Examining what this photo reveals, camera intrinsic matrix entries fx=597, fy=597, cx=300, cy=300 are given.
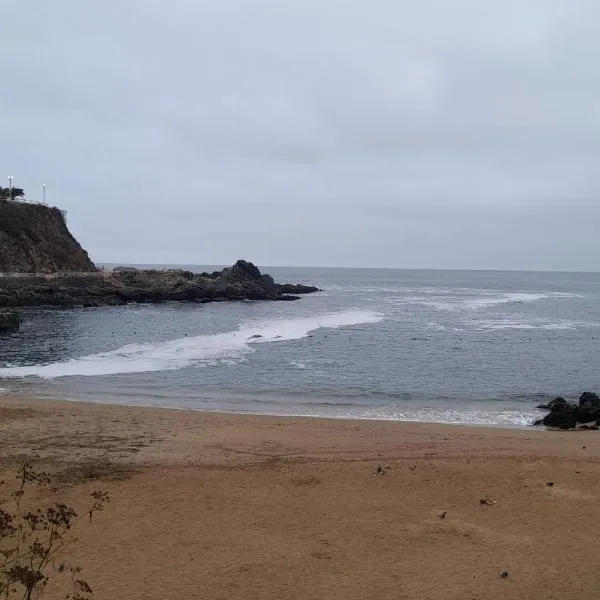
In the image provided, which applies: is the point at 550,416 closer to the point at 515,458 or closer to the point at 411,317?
the point at 515,458

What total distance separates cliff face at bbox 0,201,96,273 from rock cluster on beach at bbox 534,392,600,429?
60620 millimetres

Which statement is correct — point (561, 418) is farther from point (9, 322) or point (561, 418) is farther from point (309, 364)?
point (9, 322)

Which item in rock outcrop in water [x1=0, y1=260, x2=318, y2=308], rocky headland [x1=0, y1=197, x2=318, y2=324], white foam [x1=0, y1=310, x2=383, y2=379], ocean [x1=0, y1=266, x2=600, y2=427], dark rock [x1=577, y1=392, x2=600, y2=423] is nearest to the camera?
dark rock [x1=577, y1=392, x2=600, y2=423]

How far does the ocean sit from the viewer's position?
20344 mm

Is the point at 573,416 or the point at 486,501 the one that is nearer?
the point at 486,501

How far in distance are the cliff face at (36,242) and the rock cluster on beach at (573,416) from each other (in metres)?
60.6

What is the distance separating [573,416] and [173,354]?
19268 mm

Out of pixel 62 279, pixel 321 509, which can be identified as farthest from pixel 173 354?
A: pixel 62 279

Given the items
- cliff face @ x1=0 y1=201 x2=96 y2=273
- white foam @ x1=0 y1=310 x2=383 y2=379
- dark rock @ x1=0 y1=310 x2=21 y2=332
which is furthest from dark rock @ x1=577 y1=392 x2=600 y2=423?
cliff face @ x1=0 y1=201 x2=96 y2=273

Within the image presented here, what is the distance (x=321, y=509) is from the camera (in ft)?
30.3

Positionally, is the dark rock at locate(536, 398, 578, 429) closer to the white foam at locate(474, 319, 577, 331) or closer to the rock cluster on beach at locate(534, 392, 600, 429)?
the rock cluster on beach at locate(534, 392, 600, 429)

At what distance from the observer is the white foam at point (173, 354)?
2505cm

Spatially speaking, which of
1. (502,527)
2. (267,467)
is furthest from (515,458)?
(267,467)

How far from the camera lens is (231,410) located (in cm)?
1889
